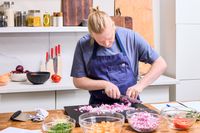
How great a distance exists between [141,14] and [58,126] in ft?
7.09

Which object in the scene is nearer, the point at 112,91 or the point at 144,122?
the point at 144,122

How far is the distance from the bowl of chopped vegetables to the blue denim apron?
1.76 ft

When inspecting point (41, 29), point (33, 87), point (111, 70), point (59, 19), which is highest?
point (59, 19)

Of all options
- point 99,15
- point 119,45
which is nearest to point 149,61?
point 119,45

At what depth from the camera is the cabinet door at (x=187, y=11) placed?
3.01m

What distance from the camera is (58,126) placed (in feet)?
4.33

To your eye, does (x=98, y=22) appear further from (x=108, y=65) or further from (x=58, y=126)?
(x=58, y=126)

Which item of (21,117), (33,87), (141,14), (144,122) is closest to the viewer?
(144,122)

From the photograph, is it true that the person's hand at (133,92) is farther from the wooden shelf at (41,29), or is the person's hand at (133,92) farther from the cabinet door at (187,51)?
the cabinet door at (187,51)

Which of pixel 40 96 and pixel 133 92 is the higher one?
pixel 133 92

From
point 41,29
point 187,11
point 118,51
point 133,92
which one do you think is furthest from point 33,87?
point 187,11

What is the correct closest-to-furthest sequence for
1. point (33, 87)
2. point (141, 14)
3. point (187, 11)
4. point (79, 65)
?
point (79, 65) → point (33, 87) → point (187, 11) → point (141, 14)

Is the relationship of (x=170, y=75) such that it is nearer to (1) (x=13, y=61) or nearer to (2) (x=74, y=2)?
(2) (x=74, y=2)

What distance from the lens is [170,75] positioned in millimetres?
3188
